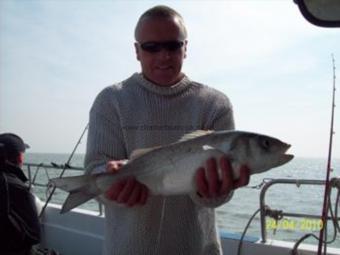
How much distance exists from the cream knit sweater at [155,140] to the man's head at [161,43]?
0.28ft

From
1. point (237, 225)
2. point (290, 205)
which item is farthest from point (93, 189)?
Answer: point (290, 205)

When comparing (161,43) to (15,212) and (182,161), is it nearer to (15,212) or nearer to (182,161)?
(182,161)

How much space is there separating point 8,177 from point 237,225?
37.1 ft

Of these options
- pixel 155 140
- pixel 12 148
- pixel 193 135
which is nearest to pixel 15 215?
pixel 12 148

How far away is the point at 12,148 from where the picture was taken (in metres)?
5.32

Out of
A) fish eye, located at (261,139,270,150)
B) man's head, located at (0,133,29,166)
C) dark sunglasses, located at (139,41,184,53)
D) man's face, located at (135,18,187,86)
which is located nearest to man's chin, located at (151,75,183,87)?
man's face, located at (135,18,187,86)

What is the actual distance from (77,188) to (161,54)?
0.92 metres

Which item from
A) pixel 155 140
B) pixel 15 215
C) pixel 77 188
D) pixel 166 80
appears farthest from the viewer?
pixel 15 215

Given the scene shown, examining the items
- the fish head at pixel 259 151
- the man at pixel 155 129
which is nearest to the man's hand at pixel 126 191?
the man at pixel 155 129

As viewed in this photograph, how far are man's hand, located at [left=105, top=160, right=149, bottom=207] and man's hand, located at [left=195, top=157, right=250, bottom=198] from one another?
1.05 feet

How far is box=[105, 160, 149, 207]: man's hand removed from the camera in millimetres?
2588

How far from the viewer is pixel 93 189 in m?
2.63

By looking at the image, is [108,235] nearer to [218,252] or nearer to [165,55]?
[218,252]

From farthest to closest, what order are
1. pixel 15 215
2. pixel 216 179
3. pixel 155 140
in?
1. pixel 15 215
2. pixel 155 140
3. pixel 216 179
